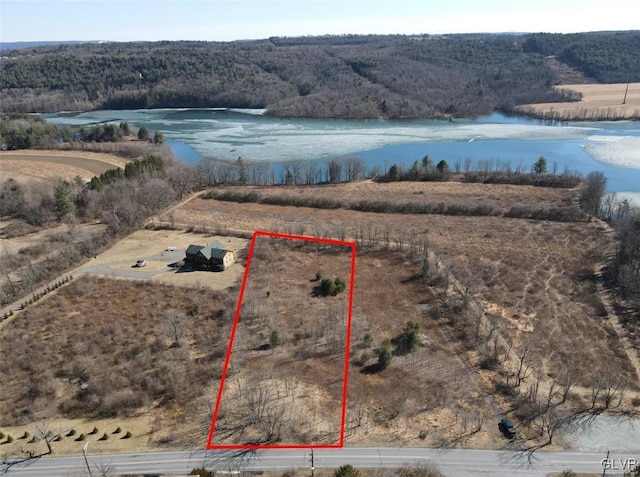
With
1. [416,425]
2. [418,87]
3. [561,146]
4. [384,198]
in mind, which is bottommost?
[416,425]

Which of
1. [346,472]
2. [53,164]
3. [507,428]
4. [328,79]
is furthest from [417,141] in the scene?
[346,472]

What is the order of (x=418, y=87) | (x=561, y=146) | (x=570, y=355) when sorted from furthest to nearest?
(x=418, y=87), (x=561, y=146), (x=570, y=355)

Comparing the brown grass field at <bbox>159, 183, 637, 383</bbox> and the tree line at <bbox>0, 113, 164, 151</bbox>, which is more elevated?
the tree line at <bbox>0, 113, 164, 151</bbox>

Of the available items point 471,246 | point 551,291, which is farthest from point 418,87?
point 551,291

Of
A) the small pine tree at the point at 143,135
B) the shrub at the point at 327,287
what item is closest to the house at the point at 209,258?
the shrub at the point at 327,287

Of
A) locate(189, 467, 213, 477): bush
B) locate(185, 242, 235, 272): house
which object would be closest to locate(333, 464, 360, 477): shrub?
locate(189, 467, 213, 477): bush

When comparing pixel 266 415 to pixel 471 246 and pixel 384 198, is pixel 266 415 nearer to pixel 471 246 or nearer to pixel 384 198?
pixel 471 246

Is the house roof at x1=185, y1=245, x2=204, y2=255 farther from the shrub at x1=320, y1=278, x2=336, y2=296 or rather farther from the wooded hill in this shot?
the wooded hill
